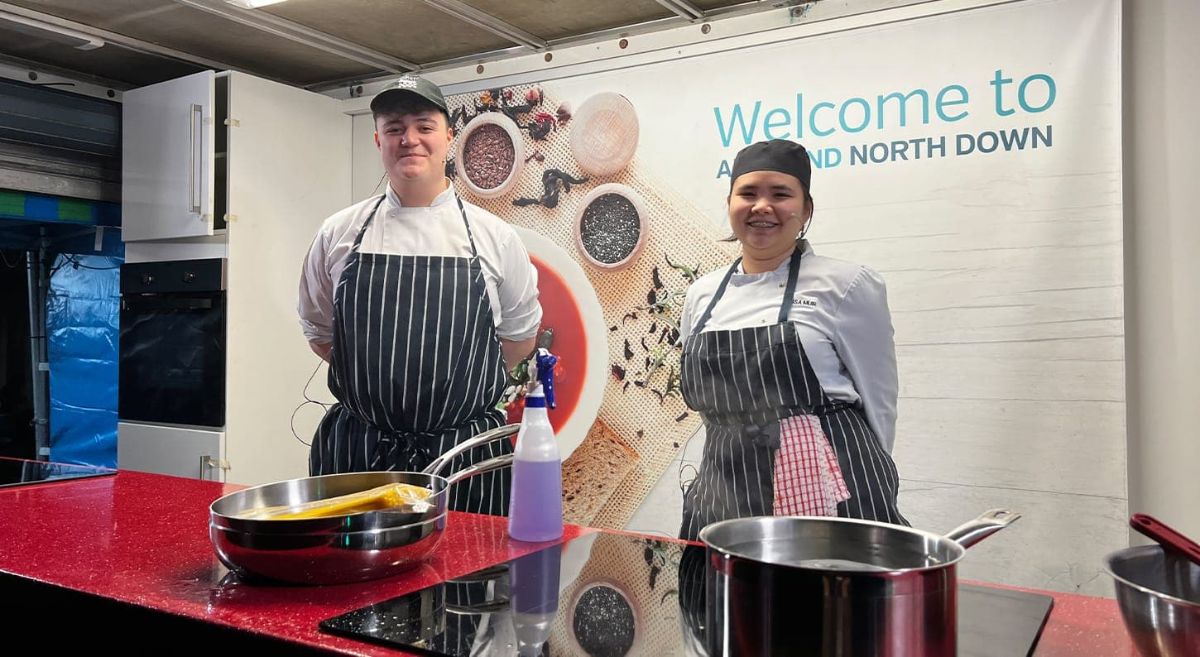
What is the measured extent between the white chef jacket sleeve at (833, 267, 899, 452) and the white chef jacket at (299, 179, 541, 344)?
51.0 inches

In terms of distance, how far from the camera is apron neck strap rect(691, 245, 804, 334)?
2852 mm

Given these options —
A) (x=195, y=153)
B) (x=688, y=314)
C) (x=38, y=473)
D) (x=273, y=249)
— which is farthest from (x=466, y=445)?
(x=195, y=153)

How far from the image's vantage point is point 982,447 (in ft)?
9.14

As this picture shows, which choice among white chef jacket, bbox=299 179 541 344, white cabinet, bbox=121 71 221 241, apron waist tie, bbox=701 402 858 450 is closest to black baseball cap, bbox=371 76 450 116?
white chef jacket, bbox=299 179 541 344

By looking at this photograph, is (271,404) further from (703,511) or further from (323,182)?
(703,511)

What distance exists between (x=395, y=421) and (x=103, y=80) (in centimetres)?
244

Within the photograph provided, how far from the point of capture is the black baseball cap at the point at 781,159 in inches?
120

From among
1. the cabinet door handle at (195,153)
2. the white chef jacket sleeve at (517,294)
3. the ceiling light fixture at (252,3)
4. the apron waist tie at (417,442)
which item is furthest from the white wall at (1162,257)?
the cabinet door handle at (195,153)

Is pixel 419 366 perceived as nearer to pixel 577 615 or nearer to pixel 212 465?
pixel 212 465

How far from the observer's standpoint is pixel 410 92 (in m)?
3.59

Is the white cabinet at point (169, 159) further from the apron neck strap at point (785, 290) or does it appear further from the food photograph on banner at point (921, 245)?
the apron neck strap at point (785, 290)

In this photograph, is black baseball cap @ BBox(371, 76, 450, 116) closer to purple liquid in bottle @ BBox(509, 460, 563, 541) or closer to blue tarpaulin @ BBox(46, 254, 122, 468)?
blue tarpaulin @ BBox(46, 254, 122, 468)

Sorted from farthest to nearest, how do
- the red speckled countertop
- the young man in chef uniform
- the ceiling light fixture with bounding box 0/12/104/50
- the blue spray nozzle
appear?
1. the ceiling light fixture with bounding box 0/12/104/50
2. the young man in chef uniform
3. the blue spray nozzle
4. the red speckled countertop

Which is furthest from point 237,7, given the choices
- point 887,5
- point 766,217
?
point 887,5
